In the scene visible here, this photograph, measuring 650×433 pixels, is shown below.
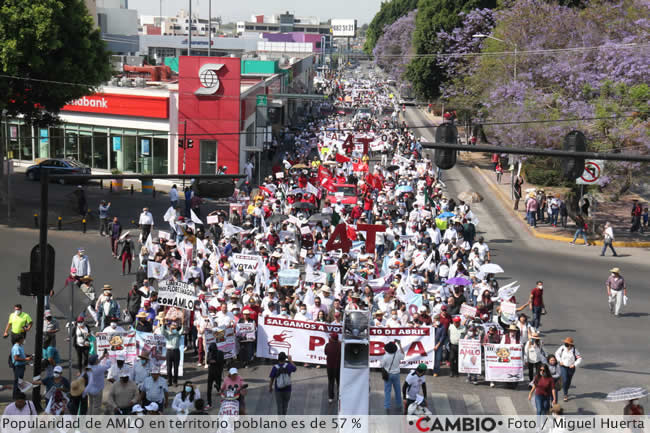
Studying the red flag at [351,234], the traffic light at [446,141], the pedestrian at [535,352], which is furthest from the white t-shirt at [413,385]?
the red flag at [351,234]

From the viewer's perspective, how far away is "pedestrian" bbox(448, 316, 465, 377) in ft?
58.6

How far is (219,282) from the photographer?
20.9 meters

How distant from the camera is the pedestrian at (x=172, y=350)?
16766 mm

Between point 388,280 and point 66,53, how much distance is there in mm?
18006

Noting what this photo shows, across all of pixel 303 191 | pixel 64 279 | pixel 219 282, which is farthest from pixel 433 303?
pixel 303 191

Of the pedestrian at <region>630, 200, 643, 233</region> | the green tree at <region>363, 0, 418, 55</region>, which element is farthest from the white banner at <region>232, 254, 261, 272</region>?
the green tree at <region>363, 0, 418, 55</region>

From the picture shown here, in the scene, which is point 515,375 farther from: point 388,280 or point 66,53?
point 66,53

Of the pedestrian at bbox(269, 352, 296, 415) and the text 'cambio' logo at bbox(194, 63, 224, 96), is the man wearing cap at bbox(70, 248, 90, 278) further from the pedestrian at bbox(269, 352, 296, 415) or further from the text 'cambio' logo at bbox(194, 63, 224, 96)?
the text 'cambio' logo at bbox(194, 63, 224, 96)

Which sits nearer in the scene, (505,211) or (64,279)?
(64,279)

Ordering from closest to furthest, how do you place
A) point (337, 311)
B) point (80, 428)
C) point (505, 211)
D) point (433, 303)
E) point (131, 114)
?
1. point (80, 428)
2. point (337, 311)
3. point (433, 303)
4. point (505, 211)
5. point (131, 114)

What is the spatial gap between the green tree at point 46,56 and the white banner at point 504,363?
21.4 m

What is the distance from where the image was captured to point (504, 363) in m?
17.3

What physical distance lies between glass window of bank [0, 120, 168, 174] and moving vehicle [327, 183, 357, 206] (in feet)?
40.5

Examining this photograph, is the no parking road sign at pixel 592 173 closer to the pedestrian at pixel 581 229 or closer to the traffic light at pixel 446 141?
the pedestrian at pixel 581 229
